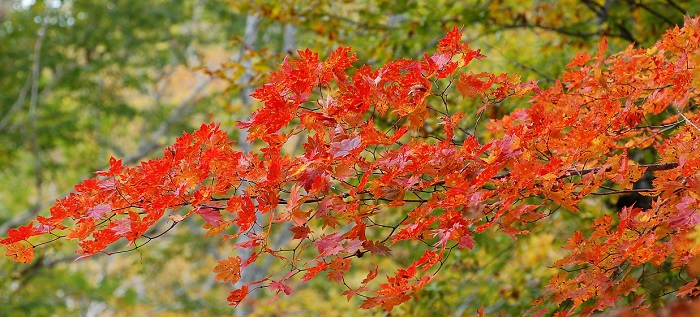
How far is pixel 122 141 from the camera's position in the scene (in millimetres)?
14633

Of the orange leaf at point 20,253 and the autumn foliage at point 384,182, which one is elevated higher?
the autumn foliage at point 384,182

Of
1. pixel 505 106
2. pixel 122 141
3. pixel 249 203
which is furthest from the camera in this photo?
pixel 122 141

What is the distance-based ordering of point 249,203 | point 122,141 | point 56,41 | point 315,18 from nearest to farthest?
1. point 249,203
2. point 315,18
3. point 56,41
4. point 122,141

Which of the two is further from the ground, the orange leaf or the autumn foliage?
the autumn foliage

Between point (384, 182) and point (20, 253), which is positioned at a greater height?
point (384, 182)

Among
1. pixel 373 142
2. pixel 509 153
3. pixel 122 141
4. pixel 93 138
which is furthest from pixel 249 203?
pixel 122 141

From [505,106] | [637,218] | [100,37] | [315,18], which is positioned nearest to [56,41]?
[100,37]

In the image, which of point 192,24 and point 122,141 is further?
point 122,141

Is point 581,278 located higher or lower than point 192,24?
higher

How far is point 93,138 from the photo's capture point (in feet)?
38.3

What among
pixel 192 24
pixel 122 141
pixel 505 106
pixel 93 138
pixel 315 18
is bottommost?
pixel 122 141

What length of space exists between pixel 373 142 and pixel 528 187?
0.47 m

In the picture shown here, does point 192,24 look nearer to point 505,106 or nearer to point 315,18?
point 315,18

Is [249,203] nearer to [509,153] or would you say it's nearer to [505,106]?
[509,153]
